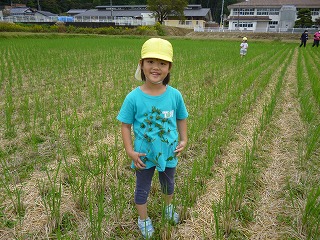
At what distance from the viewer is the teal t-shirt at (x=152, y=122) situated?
1.48 metres

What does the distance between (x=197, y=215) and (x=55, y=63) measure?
804 centimetres

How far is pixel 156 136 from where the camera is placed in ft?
4.92

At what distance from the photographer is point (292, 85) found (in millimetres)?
6285

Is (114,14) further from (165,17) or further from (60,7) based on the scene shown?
(60,7)

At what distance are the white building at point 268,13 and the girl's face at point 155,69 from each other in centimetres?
4008

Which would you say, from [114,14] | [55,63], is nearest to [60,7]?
[114,14]

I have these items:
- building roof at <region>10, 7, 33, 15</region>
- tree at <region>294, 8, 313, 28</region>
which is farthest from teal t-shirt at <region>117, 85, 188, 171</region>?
building roof at <region>10, 7, 33, 15</region>

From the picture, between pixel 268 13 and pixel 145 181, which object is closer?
pixel 145 181

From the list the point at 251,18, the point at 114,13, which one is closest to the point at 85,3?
the point at 114,13

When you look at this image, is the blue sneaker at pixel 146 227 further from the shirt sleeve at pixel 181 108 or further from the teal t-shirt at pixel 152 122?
the shirt sleeve at pixel 181 108

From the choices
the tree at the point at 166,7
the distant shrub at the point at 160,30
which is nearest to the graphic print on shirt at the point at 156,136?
the distant shrub at the point at 160,30

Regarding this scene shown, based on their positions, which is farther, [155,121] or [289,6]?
[289,6]

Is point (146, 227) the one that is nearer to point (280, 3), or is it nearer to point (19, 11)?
point (280, 3)

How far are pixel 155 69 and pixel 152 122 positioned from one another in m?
0.31
